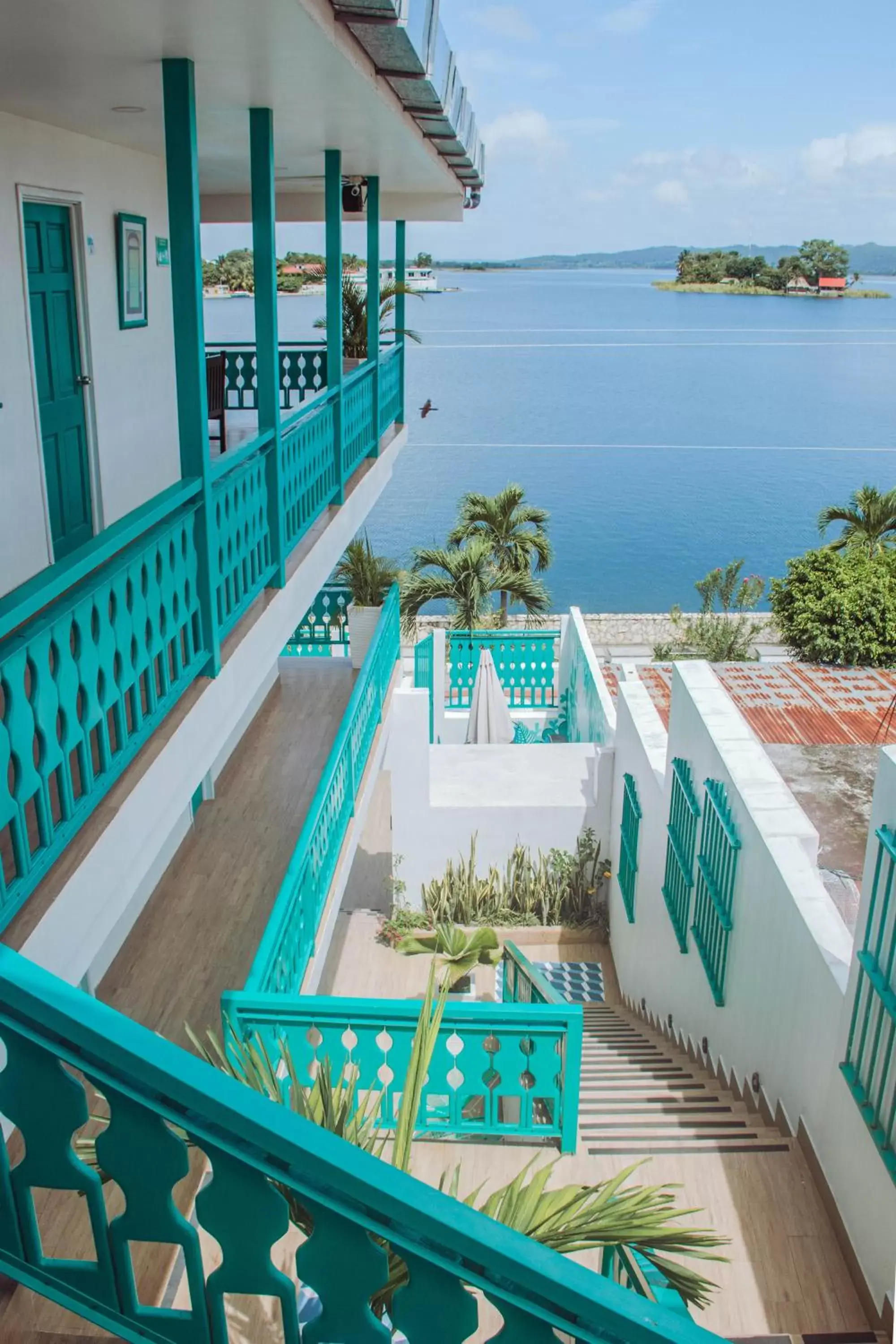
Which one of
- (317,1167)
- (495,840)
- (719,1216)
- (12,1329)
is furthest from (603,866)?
(317,1167)

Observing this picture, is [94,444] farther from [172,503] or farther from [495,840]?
[495,840]

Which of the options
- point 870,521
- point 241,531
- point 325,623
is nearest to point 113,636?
point 241,531

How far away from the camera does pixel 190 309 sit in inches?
183

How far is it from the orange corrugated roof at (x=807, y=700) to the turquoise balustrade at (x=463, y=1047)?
6072mm

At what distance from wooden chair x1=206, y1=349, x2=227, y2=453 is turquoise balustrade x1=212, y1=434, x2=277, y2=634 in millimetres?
3611

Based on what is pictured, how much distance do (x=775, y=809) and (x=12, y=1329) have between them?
4837 mm

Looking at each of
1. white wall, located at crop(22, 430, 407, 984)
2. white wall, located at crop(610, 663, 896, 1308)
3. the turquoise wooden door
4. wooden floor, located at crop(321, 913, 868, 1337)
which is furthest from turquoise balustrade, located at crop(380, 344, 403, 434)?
wooden floor, located at crop(321, 913, 868, 1337)

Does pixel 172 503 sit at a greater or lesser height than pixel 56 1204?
greater

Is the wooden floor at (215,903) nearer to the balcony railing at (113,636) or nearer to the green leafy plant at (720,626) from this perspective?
the balcony railing at (113,636)

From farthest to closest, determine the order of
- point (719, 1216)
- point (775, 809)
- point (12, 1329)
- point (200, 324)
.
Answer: point (775, 809), point (719, 1216), point (200, 324), point (12, 1329)

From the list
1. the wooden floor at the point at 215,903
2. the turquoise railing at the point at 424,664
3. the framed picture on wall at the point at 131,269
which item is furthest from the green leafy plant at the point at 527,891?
the framed picture on wall at the point at 131,269

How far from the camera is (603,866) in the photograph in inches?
508

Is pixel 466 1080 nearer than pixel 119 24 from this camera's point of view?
No

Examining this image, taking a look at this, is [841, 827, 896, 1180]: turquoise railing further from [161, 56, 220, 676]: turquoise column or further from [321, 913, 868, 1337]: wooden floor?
[161, 56, 220, 676]: turquoise column
